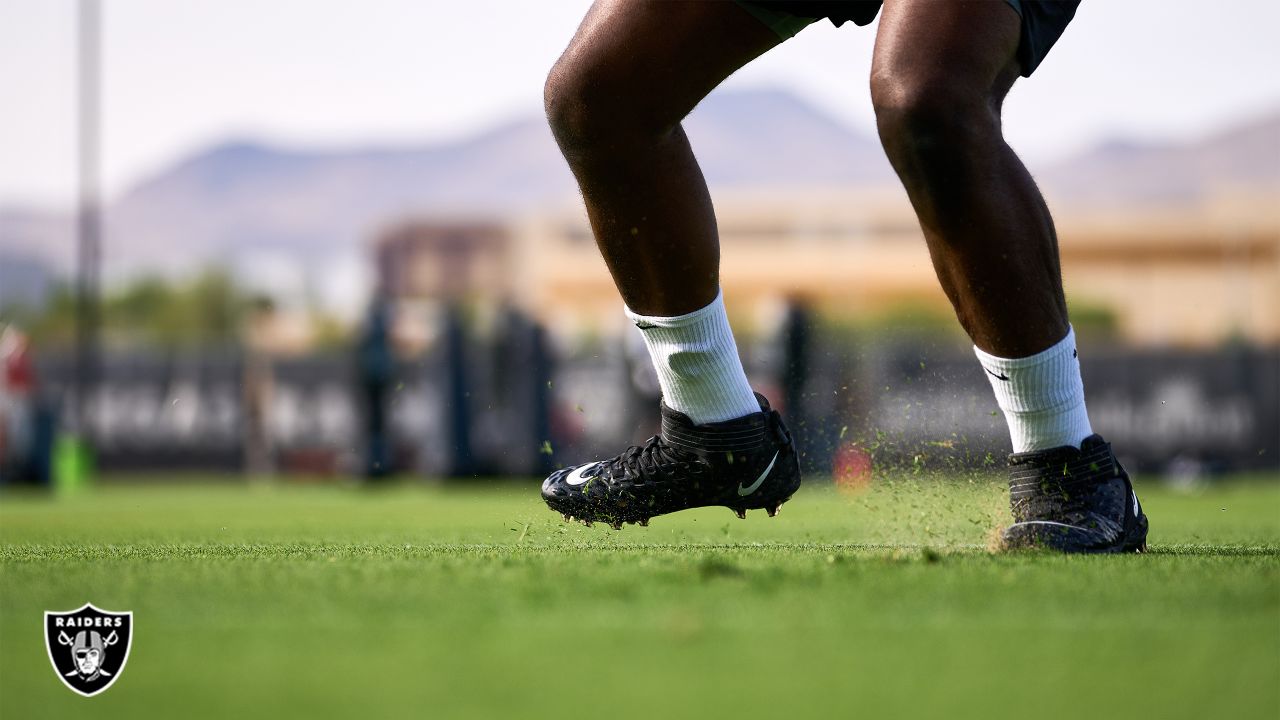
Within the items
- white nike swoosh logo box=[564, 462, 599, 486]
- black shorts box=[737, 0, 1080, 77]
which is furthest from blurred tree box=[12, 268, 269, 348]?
black shorts box=[737, 0, 1080, 77]

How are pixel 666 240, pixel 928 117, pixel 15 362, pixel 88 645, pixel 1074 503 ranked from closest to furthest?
pixel 88 645, pixel 928 117, pixel 1074 503, pixel 666 240, pixel 15 362

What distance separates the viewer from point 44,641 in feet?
4.55

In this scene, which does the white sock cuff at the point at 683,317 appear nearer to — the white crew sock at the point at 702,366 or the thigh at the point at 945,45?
the white crew sock at the point at 702,366

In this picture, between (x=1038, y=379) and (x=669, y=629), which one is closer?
(x=669, y=629)

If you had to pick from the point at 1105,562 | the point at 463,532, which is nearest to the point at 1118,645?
the point at 1105,562

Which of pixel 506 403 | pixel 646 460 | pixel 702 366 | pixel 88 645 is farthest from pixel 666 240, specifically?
pixel 506 403

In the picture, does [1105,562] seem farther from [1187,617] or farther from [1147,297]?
[1147,297]

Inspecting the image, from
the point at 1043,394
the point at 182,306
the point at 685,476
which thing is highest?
the point at 182,306

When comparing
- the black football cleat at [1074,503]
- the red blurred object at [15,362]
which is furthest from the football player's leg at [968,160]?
the red blurred object at [15,362]

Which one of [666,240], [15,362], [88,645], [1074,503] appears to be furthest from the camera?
[15,362]

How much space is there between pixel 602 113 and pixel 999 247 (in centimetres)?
69

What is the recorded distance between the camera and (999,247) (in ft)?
6.89

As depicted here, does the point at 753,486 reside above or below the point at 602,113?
below

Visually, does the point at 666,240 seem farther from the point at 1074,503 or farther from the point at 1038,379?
the point at 1074,503
